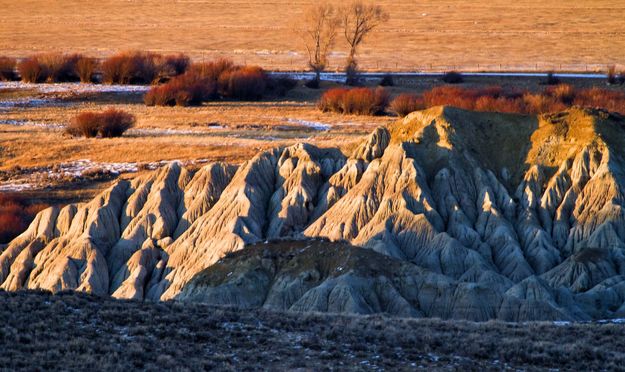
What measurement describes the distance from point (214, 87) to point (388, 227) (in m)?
54.6

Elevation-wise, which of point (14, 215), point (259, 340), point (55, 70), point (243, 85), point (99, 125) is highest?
point (259, 340)

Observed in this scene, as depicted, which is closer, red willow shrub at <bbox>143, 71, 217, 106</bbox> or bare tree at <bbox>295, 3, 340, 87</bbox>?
red willow shrub at <bbox>143, 71, 217, 106</bbox>

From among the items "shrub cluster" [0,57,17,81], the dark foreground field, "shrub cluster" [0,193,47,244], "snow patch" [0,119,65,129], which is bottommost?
"shrub cluster" [0,57,17,81]

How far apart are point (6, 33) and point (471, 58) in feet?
190

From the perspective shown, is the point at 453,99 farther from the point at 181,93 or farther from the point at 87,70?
the point at 87,70

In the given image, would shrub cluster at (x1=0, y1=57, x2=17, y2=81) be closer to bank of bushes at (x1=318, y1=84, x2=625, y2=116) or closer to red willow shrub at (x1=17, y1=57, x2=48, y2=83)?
red willow shrub at (x1=17, y1=57, x2=48, y2=83)

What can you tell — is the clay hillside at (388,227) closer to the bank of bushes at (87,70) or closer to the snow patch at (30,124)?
the snow patch at (30,124)

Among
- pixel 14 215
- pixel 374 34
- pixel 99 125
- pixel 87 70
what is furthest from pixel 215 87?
pixel 374 34

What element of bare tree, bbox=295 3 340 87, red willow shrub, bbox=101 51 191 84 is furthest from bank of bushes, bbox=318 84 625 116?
bare tree, bbox=295 3 340 87

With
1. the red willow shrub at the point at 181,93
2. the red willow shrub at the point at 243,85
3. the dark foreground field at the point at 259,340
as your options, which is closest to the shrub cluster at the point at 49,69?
the red willow shrub at the point at 181,93

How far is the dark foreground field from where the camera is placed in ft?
76.3

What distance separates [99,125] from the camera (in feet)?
243

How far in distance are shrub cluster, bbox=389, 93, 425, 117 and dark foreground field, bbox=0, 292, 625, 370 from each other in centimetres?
5131

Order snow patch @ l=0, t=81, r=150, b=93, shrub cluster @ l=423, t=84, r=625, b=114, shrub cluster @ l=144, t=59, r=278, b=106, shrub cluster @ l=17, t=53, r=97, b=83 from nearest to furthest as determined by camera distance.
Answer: shrub cluster @ l=423, t=84, r=625, b=114 < shrub cluster @ l=144, t=59, r=278, b=106 < snow patch @ l=0, t=81, r=150, b=93 < shrub cluster @ l=17, t=53, r=97, b=83
